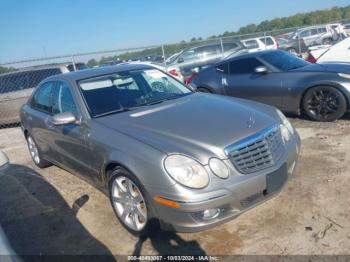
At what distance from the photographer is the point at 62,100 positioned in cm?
466

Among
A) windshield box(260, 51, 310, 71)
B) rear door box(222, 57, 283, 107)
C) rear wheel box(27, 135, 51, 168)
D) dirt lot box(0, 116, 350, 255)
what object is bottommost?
dirt lot box(0, 116, 350, 255)

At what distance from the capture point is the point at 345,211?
357cm

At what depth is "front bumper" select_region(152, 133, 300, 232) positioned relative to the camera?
3000 millimetres

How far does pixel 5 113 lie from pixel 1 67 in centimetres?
263

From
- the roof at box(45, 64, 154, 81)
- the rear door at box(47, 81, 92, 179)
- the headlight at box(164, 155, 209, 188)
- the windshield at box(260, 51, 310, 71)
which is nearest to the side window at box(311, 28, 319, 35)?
the windshield at box(260, 51, 310, 71)

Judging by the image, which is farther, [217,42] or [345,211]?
[217,42]

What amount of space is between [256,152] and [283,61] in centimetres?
477

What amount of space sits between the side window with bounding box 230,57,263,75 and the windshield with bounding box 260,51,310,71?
20cm

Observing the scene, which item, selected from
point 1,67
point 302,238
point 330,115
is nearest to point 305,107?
point 330,115

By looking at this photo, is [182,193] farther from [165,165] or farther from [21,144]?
[21,144]

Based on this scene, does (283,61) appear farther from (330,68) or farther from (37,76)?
(37,76)

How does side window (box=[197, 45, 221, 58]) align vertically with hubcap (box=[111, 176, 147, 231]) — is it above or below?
above

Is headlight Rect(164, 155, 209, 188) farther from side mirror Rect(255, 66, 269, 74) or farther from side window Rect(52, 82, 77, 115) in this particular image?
side mirror Rect(255, 66, 269, 74)

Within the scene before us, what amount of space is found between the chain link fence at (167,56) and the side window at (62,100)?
5.43m
